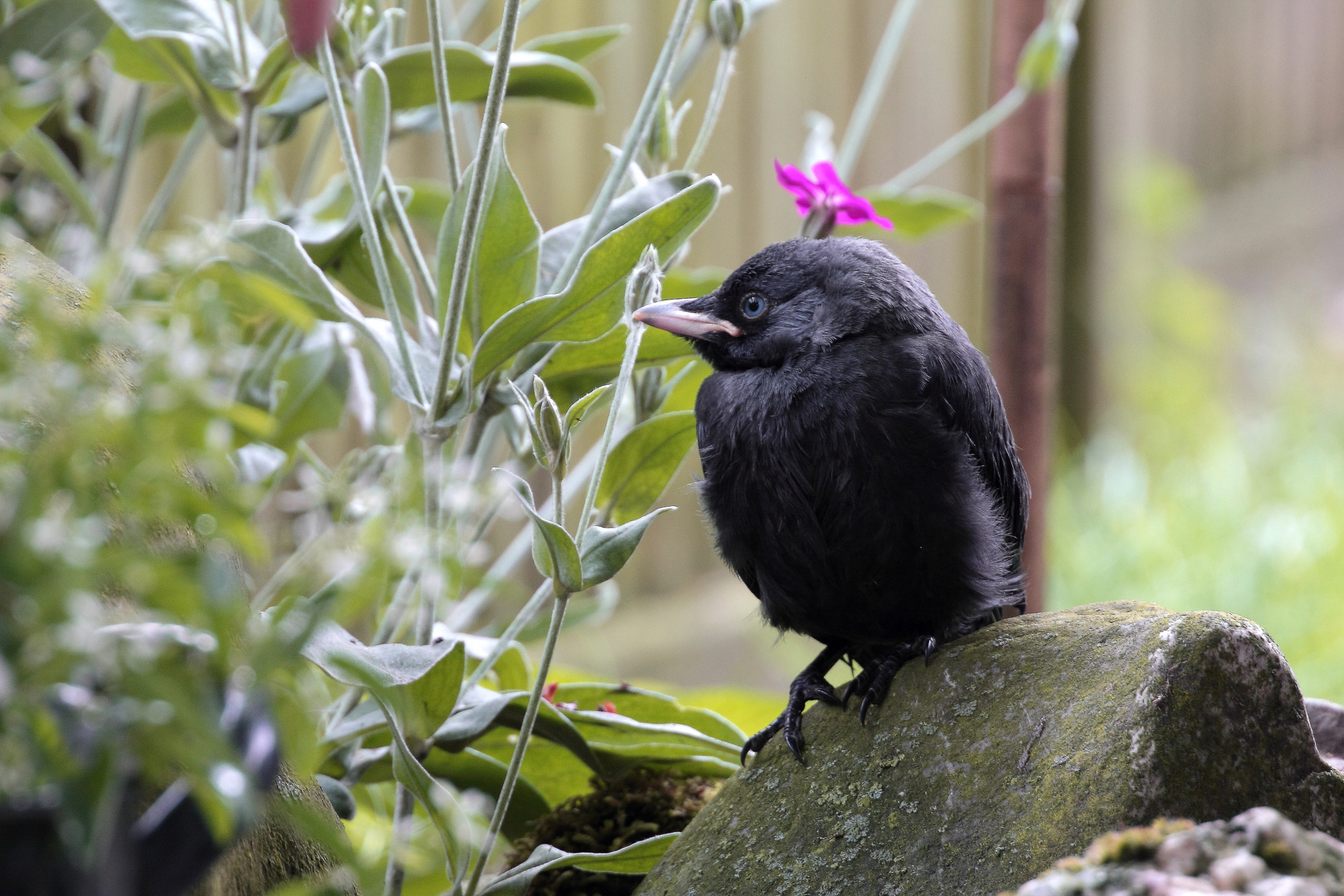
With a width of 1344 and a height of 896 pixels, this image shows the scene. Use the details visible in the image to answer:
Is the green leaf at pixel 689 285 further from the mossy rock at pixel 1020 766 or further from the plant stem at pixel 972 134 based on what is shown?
the mossy rock at pixel 1020 766

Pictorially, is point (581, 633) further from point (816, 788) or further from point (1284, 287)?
point (1284, 287)

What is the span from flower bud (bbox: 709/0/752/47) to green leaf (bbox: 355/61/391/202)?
455 mm

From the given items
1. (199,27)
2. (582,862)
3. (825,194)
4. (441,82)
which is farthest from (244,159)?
(582,862)

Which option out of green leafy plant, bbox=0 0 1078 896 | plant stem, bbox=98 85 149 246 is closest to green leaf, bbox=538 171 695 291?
green leafy plant, bbox=0 0 1078 896

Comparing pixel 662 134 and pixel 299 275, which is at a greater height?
pixel 662 134

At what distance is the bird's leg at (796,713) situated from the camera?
5.10 ft

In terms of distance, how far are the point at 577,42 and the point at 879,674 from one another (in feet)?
3.93

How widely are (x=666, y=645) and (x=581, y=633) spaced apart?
0.51m

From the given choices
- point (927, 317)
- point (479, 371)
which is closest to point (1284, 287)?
point (927, 317)

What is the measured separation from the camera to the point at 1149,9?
627 cm

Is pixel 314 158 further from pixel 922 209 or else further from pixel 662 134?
pixel 922 209

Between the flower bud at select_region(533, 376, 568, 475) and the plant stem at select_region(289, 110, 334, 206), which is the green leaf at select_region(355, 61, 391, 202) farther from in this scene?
the plant stem at select_region(289, 110, 334, 206)

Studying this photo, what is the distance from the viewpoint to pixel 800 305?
5.47 feet

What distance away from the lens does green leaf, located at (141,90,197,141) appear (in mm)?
2193
